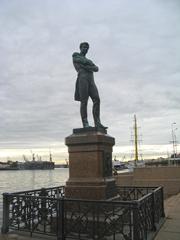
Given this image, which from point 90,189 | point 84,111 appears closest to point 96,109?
point 84,111

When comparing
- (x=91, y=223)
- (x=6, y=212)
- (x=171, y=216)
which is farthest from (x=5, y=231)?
(x=171, y=216)

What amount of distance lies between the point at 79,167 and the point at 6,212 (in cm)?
217

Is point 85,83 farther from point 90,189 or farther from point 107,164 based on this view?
point 90,189

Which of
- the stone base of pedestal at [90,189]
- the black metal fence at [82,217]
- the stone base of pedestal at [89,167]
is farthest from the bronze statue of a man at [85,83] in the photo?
the black metal fence at [82,217]

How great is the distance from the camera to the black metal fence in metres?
6.96

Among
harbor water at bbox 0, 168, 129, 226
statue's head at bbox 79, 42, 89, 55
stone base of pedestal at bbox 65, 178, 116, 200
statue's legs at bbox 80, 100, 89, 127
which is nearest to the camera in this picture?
stone base of pedestal at bbox 65, 178, 116, 200

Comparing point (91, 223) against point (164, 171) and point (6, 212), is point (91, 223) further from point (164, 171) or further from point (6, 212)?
point (164, 171)

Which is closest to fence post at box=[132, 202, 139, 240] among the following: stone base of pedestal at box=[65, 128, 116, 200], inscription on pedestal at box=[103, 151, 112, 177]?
stone base of pedestal at box=[65, 128, 116, 200]

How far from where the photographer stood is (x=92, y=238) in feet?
24.1

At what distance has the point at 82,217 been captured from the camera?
7367 mm

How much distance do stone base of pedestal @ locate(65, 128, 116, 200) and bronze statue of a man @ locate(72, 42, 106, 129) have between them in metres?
0.69

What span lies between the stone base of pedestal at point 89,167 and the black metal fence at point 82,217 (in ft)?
1.90

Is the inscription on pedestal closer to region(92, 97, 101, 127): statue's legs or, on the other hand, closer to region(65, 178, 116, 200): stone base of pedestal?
region(65, 178, 116, 200): stone base of pedestal

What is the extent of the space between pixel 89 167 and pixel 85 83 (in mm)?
2469
